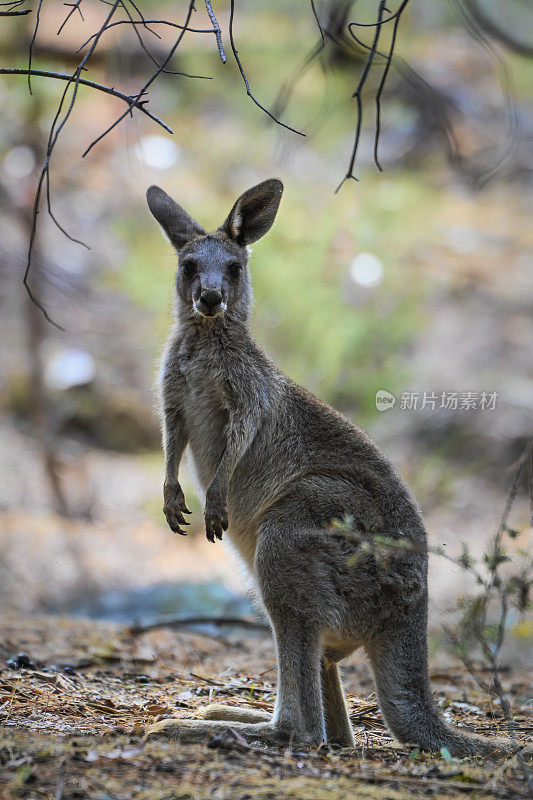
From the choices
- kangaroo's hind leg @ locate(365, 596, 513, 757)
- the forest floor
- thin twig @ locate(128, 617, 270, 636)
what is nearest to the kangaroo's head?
kangaroo's hind leg @ locate(365, 596, 513, 757)

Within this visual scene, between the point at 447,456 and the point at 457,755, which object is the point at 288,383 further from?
the point at 447,456

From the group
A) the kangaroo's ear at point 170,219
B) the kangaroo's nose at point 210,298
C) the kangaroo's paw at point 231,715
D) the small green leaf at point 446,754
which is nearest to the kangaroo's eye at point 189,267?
the kangaroo's ear at point 170,219

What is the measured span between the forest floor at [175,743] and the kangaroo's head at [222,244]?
1902 millimetres

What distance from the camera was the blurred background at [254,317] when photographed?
804 centimetres

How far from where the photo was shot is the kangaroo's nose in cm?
372

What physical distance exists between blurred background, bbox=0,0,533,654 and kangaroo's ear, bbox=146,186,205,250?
2.11 metres

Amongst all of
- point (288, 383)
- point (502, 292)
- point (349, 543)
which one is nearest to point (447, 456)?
point (502, 292)

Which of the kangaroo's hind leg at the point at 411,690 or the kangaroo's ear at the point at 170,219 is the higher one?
the kangaroo's ear at the point at 170,219

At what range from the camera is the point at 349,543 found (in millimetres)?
3359

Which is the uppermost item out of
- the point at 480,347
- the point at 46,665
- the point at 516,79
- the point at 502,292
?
the point at 516,79

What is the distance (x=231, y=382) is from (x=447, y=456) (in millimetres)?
6636

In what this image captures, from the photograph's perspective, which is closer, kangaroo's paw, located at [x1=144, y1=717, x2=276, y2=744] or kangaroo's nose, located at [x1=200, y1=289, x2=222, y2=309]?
kangaroo's paw, located at [x1=144, y1=717, x2=276, y2=744]

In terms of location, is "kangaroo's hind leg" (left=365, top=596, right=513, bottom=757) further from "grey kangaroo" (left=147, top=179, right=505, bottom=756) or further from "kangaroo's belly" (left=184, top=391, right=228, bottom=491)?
"kangaroo's belly" (left=184, top=391, right=228, bottom=491)

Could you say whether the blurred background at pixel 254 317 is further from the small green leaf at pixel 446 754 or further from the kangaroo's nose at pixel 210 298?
the small green leaf at pixel 446 754
